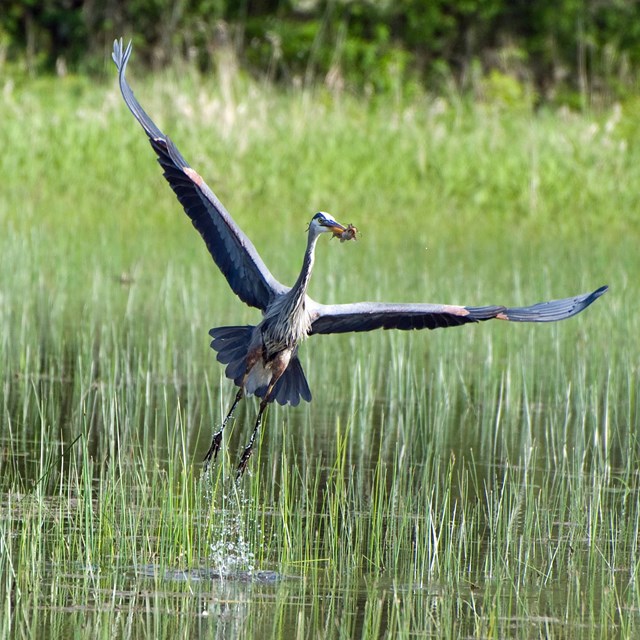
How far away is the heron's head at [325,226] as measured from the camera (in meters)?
5.37

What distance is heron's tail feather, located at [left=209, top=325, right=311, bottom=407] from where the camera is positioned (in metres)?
6.02

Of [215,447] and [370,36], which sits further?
[370,36]

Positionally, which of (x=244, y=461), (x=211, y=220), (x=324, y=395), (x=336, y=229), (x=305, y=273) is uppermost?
(x=211, y=220)

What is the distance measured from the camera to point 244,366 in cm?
603

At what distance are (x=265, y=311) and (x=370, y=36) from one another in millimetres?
20019

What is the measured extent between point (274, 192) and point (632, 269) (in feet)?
16.3

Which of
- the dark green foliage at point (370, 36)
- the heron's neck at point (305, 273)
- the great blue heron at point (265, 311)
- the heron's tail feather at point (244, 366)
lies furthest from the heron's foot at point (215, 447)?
the dark green foliage at point (370, 36)

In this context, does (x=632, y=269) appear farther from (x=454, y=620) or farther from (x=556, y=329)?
(x=454, y=620)

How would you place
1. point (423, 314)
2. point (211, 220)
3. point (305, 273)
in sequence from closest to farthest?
point (305, 273) → point (423, 314) → point (211, 220)

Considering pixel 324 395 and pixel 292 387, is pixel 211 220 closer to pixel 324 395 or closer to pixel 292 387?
pixel 292 387

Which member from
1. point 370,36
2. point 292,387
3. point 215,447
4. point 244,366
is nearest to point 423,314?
point 292,387

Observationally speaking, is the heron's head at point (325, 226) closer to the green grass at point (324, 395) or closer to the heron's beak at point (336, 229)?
the heron's beak at point (336, 229)

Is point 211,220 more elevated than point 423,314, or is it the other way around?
point 211,220

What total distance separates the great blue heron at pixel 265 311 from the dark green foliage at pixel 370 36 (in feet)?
54.6
